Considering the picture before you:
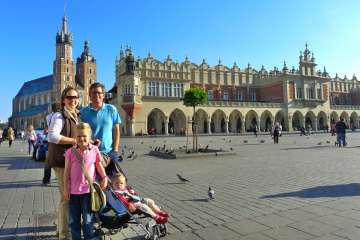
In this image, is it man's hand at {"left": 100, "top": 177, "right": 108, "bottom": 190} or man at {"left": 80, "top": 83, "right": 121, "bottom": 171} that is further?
man at {"left": 80, "top": 83, "right": 121, "bottom": 171}

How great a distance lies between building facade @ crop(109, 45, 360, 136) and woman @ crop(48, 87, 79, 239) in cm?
3574

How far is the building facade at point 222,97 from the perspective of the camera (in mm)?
41906

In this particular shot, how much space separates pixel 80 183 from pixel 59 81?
90448mm

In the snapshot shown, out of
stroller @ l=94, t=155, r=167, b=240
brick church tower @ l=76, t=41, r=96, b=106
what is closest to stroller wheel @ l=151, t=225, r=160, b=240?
stroller @ l=94, t=155, r=167, b=240

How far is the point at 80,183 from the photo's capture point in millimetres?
3273

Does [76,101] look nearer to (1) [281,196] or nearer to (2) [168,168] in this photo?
(1) [281,196]

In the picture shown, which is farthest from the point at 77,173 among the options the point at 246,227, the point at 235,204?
the point at 235,204

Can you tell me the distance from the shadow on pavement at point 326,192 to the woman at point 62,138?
3552 mm

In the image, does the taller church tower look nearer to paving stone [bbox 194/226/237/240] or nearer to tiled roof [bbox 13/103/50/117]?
tiled roof [bbox 13/103/50/117]

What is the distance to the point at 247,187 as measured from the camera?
260 inches

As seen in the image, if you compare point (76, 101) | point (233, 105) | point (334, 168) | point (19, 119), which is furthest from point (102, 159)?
point (19, 119)

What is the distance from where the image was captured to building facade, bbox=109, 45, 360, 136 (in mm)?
41906

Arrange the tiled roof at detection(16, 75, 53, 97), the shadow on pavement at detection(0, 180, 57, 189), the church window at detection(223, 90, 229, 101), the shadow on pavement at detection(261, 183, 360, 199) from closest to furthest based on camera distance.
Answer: the shadow on pavement at detection(261, 183, 360, 199) < the shadow on pavement at detection(0, 180, 57, 189) < the church window at detection(223, 90, 229, 101) < the tiled roof at detection(16, 75, 53, 97)

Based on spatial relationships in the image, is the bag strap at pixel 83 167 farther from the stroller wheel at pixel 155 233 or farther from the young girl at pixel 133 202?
the stroller wheel at pixel 155 233
